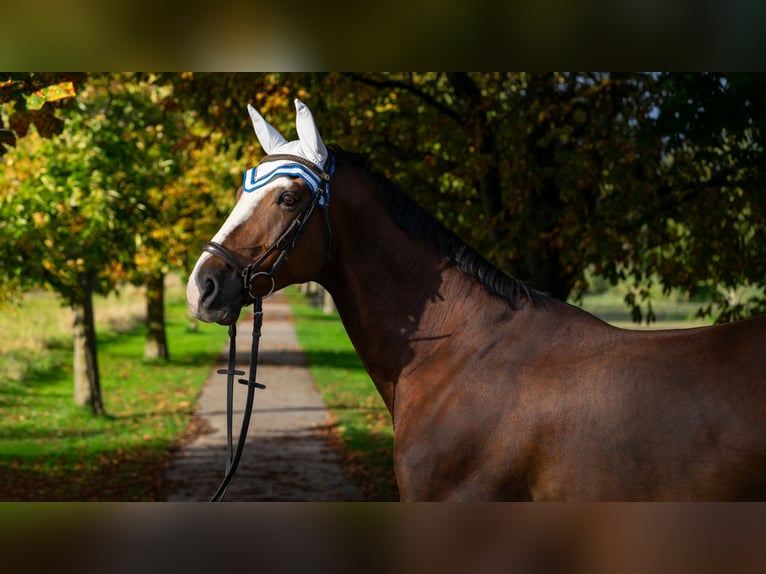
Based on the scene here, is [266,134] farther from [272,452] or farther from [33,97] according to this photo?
[272,452]

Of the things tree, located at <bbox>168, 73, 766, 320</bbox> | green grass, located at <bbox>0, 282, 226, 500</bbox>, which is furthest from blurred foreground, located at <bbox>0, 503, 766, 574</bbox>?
green grass, located at <bbox>0, 282, 226, 500</bbox>

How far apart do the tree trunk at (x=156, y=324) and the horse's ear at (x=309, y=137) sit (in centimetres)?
1792

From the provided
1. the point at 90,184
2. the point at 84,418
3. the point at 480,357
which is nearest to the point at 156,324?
the point at 84,418

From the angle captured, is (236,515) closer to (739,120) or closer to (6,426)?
(739,120)

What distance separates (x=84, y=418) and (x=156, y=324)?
27.0 feet

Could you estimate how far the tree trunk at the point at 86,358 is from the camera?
45.4 feet

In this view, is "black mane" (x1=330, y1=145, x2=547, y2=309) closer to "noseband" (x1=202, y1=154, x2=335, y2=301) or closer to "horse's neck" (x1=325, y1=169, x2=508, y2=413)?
"horse's neck" (x1=325, y1=169, x2=508, y2=413)

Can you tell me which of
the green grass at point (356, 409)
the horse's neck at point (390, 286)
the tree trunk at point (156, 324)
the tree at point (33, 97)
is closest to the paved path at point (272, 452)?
the green grass at point (356, 409)

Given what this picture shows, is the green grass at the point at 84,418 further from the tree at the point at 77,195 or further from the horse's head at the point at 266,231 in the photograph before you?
the horse's head at the point at 266,231

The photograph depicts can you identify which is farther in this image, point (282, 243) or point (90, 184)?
point (90, 184)

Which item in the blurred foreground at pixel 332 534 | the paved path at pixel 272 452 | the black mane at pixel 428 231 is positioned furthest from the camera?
the paved path at pixel 272 452

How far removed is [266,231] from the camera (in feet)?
10.1

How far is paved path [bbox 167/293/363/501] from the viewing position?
9438 millimetres
